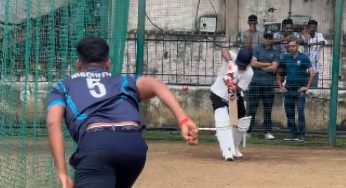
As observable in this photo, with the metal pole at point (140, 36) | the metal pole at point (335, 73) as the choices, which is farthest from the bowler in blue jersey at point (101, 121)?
the metal pole at point (335, 73)

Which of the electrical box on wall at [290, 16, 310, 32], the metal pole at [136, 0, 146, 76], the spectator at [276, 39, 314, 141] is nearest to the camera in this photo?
the metal pole at [136, 0, 146, 76]

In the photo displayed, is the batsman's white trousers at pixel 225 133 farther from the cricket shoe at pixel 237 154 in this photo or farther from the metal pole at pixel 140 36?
the metal pole at pixel 140 36

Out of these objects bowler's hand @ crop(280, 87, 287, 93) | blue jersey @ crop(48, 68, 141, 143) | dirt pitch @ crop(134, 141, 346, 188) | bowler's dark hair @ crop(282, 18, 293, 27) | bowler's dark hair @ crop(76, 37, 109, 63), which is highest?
bowler's dark hair @ crop(282, 18, 293, 27)

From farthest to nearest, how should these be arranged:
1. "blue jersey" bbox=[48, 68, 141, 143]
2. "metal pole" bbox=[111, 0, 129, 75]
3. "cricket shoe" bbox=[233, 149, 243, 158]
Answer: "cricket shoe" bbox=[233, 149, 243, 158], "metal pole" bbox=[111, 0, 129, 75], "blue jersey" bbox=[48, 68, 141, 143]

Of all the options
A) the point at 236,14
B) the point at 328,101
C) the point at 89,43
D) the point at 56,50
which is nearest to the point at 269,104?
Result: the point at 328,101

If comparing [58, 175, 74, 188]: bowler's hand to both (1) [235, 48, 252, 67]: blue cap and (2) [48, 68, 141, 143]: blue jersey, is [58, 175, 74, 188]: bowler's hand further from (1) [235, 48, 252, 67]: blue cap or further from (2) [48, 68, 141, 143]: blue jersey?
(1) [235, 48, 252, 67]: blue cap

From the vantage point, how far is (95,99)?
15.3ft

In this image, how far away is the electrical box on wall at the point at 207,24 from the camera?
48.8 ft

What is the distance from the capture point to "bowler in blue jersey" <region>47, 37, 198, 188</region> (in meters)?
4.48

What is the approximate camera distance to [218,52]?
14.3m

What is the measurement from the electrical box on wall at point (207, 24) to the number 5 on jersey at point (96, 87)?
10.1m

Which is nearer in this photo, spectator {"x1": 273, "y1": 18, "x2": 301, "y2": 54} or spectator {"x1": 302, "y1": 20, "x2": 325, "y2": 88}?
spectator {"x1": 273, "y1": 18, "x2": 301, "y2": 54}

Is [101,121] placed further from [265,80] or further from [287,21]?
[287,21]

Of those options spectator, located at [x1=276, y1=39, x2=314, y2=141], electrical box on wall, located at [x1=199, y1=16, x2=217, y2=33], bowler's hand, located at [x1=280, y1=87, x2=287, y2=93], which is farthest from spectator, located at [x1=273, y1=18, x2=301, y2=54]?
electrical box on wall, located at [x1=199, y1=16, x2=217, y2=33]
